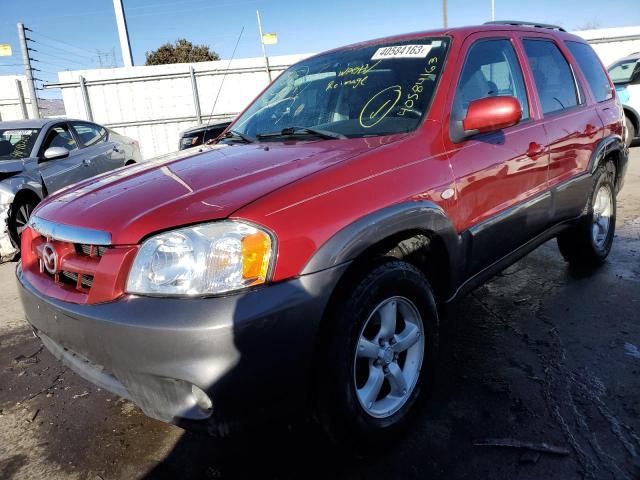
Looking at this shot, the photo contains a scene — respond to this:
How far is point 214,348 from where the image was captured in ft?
5.03

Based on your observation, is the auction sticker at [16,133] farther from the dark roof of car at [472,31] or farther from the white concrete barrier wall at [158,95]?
the white concrete barrier wall at [158,95]

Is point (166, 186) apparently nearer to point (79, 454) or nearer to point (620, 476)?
point (79, 454)

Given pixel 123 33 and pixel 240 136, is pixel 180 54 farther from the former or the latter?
pixel 240 136

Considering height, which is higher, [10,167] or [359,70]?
[359,70]

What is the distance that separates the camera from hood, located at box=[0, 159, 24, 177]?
5.23 m

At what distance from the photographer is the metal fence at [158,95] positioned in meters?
13.8

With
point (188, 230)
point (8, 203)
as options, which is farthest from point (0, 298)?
point (188, 230)

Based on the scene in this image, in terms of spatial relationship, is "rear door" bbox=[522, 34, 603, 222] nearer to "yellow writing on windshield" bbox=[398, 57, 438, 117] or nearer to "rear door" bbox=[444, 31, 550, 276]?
"rear door" bbox=[444, 31, 550, 276]

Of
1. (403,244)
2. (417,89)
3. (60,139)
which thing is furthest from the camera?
(60,139)

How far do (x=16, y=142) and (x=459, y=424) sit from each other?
5.93 m

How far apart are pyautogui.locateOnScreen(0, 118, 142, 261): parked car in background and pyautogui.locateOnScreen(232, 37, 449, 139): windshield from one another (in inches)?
132

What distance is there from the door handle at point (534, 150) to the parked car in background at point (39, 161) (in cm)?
501

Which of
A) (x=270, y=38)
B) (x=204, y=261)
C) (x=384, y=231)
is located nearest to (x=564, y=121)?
(x=384, y=231)

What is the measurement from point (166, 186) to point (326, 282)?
0.81 m
